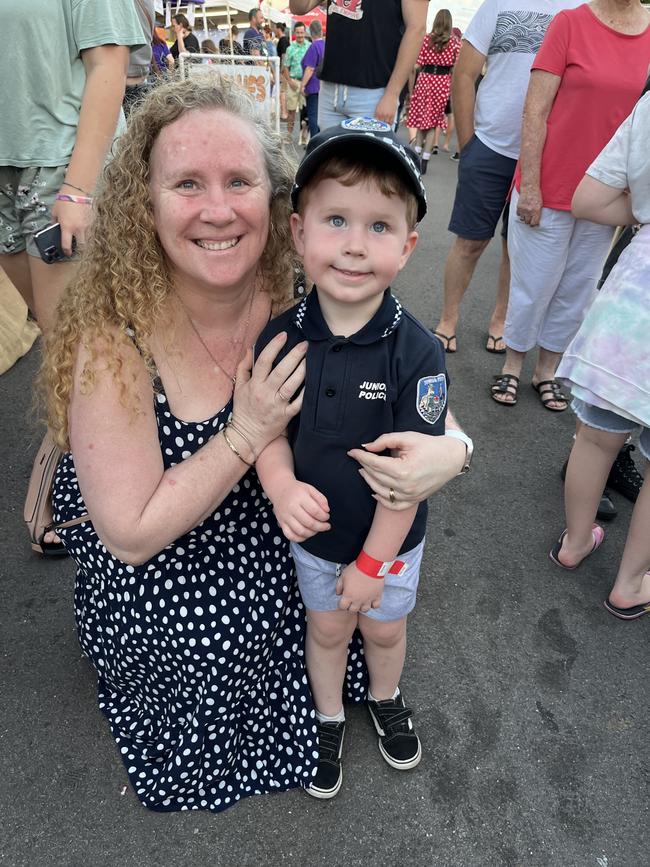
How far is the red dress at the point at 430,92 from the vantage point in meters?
8.45

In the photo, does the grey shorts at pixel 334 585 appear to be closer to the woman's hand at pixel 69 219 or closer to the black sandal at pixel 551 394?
the woman's hand at pixel 69 219

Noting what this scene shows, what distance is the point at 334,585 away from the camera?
1.46 metres

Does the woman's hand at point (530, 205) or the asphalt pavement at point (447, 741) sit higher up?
the woman's hand at point (530, 205)

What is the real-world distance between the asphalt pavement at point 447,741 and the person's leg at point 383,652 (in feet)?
0.50

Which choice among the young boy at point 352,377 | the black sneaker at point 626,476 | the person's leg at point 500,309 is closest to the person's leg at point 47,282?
the young boy at point 352,377

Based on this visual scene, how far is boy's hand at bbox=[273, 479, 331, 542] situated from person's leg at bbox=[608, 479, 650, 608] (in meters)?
1.26

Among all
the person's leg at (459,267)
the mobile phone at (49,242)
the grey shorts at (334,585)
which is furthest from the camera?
the person's leg at (459,267)

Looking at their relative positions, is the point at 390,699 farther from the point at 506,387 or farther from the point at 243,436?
the point at 506,387

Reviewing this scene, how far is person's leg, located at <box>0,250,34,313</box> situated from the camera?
2.26m

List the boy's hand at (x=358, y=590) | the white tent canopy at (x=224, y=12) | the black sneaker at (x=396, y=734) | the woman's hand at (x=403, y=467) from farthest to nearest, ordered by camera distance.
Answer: the white tent canopy at (x=224, y=12) < the black sneaker at (x=396, y=734) < the boy's hand at (x=358, y=590) < the woman's hand at (x=403, y=467)

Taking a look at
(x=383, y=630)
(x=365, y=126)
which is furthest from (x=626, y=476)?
(x=365, y=126)

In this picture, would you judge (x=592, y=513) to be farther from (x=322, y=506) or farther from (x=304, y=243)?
(x=304, y=243)

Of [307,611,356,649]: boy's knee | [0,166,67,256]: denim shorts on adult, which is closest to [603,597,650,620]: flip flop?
[307,611,356,649]: boy's knee

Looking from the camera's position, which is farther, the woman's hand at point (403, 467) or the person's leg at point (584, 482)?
the person's leg at point (584, 482)
